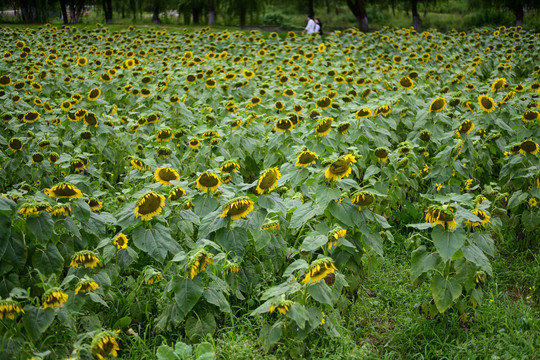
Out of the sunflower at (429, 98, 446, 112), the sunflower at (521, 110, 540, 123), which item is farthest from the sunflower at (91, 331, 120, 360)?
the sunflower at (521, 110, 540, 123)

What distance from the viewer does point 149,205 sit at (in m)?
2.41

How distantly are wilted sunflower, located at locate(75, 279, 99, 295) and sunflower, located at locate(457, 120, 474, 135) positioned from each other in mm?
3037

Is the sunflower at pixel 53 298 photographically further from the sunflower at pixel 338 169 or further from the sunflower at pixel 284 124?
the sunflower at pixel 284 124

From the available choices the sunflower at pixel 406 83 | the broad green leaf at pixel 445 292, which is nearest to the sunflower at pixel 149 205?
the broad green leaf at pixel 445 292

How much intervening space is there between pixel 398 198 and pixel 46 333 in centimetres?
276

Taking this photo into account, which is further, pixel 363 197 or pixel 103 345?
pixel 363 197

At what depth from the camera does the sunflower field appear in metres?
2.16

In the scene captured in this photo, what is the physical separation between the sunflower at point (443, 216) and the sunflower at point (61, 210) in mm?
1938

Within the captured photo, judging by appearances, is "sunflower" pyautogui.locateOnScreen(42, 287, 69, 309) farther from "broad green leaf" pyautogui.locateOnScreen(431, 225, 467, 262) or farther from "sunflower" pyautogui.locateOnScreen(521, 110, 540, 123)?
"sunflower" pyautogui.locateOnScreen(521, 110, 540, 123)

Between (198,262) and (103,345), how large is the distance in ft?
1.91

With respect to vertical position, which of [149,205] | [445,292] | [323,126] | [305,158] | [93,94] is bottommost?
[445,292]

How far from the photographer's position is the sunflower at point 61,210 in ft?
7.59

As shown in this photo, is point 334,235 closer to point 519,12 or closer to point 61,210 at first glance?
point 61,210

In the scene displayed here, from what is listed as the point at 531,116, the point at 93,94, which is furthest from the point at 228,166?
the point at 531,116
